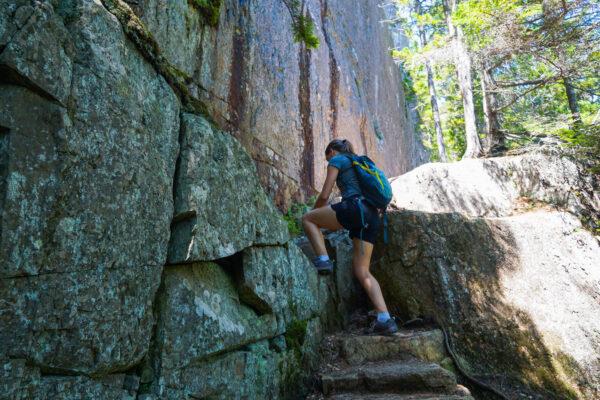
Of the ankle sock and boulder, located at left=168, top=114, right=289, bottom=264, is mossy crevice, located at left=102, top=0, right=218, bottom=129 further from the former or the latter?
the ankle sock

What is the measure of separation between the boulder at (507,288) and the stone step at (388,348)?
17.1 inches

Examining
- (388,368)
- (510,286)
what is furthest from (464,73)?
(388,368)

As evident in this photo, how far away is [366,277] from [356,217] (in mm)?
743

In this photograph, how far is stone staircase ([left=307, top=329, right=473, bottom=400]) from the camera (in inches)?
146

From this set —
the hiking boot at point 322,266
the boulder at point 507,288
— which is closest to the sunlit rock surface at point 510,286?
the boulder at point 507,288

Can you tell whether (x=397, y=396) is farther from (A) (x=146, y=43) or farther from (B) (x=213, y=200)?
(A) (x=146, y=43)

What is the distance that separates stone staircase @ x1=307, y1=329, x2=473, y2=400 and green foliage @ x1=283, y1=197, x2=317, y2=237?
6.02ft

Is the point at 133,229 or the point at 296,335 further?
the point at 296,335

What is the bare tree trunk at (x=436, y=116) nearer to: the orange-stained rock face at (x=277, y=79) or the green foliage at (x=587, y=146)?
the orange-stained rock face at (x=277, y=79)

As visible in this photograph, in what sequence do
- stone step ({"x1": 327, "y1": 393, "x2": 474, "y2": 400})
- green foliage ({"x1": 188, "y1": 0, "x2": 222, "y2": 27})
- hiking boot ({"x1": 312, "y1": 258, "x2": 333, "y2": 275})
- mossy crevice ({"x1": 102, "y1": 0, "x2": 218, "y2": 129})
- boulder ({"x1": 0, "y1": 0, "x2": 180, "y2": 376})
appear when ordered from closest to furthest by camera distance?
1. boulder ({"x1": 0, "y1": 0, "x2": 180, "y2": 376})
2. mossy crevice ({"x1": 102, "y1": 0, "x2": 218, "y2": 129})
3. stone step ({"x1": 327, "y1": 393, "x2": 474, "y2": 400})
4. green foliage ({"x1": 188, "y1": 0, "x2": 222, "y2": 27})
5. hiking boot ({"x1": 312, "y1": 258, "x2": 333, "y2": 275})

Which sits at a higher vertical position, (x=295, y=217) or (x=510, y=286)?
(x=295, y=217)

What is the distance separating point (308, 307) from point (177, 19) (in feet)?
11.7

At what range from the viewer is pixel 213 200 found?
3.31 meters

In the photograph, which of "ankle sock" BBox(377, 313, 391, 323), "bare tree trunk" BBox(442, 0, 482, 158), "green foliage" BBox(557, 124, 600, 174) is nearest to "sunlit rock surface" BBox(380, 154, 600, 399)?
"green foliage" BBox(557, 124, 600, 174)
